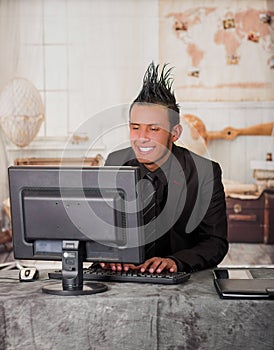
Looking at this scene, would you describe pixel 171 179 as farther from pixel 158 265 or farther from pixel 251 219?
pixel 251 219

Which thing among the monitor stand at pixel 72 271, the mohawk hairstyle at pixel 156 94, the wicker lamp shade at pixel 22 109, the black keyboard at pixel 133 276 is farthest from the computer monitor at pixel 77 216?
the wicker lamp shade at pixel 22 109

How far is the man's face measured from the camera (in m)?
2.89

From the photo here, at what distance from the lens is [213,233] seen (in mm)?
2930

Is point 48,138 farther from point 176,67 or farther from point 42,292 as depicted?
point 42,292

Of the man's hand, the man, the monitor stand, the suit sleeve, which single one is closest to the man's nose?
the man

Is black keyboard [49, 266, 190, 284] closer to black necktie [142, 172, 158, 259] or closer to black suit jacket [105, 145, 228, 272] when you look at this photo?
black necktie [142, 172, 158, 259]

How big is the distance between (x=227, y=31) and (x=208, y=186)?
7.65 feet

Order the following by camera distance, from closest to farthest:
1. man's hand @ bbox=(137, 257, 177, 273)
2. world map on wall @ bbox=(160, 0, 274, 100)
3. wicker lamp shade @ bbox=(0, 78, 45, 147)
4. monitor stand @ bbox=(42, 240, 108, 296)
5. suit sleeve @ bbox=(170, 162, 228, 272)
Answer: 1. monitor stand @ bbox=(42, 240, 108, 296)
2. man's hand @ bbox=(137, 257, 177, 273)
3. suit sleeve @ bbox=(170, 162, 228, 272)
4. world map on wall @ bbox=(160, 0, 274, 100)
5. wicker lamp shade @ bbox=(0, 78, 45, 147)

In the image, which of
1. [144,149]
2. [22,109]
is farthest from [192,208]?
[22,109]

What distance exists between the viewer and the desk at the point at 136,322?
2.24 metres

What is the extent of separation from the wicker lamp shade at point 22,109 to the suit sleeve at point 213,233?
7.87 ft

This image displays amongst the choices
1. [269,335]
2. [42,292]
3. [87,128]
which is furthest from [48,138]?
[269,335]

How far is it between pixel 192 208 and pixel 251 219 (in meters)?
2.23

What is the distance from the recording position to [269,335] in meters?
2.23
